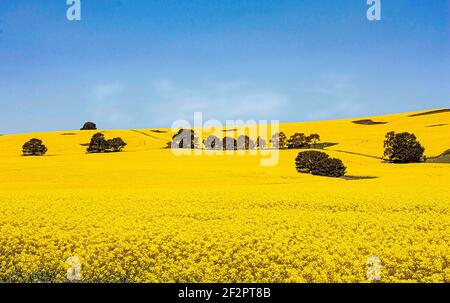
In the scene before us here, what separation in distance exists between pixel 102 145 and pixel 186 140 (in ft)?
44.2

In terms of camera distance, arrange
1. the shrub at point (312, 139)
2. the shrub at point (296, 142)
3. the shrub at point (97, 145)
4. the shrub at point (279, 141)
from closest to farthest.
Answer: the shrub at point (97, 145), the shrub at point (296, 142), the shrub at point (312, 139), the shrub at point (279, 141)

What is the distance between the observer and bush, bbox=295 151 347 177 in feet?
124

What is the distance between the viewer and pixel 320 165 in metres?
38.5

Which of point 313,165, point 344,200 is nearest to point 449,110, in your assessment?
point 313,165

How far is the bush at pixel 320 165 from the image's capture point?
124 feet

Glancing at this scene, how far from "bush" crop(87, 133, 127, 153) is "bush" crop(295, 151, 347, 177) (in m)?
37.5

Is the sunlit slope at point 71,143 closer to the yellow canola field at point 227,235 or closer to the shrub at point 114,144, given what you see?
the shrub at point 114,144

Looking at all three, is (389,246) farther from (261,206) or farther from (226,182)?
(226,182)

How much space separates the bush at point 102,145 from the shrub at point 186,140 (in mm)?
9499

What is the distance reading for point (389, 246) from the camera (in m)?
11.3

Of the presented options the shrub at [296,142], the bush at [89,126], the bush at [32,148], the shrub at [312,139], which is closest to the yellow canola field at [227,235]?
the bush at [32,148]

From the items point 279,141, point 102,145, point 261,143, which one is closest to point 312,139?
point 279,141

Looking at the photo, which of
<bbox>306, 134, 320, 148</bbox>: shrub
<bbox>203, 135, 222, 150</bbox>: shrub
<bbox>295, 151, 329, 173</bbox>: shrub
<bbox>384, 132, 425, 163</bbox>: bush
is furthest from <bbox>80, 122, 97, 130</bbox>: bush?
<bbox>295, 151, 329, 173</bbox>: shrub

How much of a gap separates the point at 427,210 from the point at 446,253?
275 inches
